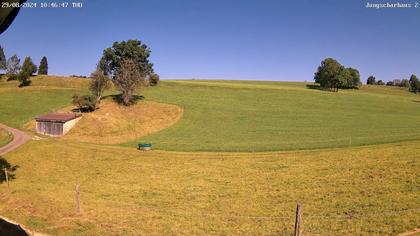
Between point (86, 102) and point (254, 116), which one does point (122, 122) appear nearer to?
point (86, 102)

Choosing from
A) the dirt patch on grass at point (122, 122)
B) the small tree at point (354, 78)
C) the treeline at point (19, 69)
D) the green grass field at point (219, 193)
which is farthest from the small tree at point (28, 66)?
the small tree at point (354, 78)

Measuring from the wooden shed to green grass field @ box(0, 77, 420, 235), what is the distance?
5.21 metres

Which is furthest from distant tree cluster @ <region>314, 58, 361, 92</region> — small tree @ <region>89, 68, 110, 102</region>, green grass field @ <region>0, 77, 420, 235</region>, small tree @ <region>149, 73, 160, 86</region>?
small tree @ <region>89, 68, 110, 102</region>

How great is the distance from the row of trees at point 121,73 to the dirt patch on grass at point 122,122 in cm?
331

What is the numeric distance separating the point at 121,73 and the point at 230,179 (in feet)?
178

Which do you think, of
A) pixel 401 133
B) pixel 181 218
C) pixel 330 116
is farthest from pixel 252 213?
pixel 330 116

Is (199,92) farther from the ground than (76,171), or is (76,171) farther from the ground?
(199,92)

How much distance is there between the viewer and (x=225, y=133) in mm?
62438

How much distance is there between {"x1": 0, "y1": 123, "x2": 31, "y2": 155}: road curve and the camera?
46594mm

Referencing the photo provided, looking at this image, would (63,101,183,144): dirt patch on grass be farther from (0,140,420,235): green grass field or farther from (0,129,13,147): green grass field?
(0,140,420,235): green grass field

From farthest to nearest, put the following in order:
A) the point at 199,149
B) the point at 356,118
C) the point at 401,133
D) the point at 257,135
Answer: the point at 356,118
the point at 257,135
the point at 401,133
the point at 199,149

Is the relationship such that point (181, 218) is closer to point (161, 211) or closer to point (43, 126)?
point (161, 211)

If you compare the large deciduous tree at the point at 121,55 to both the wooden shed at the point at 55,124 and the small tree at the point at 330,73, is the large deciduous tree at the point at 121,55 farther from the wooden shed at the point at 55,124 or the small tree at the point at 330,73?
the small tree at the point at 330,73

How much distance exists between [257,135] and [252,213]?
37688 millimetres
